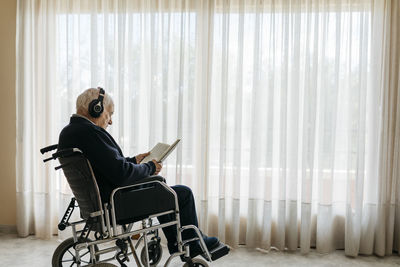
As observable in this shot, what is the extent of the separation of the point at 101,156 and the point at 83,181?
169 millimetres

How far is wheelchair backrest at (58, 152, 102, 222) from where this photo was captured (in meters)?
2.22

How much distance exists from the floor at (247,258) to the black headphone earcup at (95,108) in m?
1.24

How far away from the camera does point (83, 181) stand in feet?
7.38

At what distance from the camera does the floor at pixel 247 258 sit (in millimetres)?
3074

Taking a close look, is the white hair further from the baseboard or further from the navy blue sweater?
the baseboard

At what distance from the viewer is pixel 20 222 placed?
3.57 metres

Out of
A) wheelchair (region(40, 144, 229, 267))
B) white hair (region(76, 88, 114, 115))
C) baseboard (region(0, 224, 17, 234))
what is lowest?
baseboard (region(0, 224, 17, 234))

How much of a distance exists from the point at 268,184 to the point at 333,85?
0.96m

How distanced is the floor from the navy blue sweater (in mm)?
956

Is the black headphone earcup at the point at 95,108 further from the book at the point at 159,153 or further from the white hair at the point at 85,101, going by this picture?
the book at the point at 159,153

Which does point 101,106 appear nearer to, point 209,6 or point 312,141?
point 209,6

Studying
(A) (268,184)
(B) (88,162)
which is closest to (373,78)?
(A) (268,184)

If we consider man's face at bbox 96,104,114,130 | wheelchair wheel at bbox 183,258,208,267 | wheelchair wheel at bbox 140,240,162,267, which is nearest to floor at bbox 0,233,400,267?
wheelchair wheel at bbox 140,240,162,267

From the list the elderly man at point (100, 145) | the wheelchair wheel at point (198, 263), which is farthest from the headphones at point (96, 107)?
the wheelchair wheel at point (198, 263)
